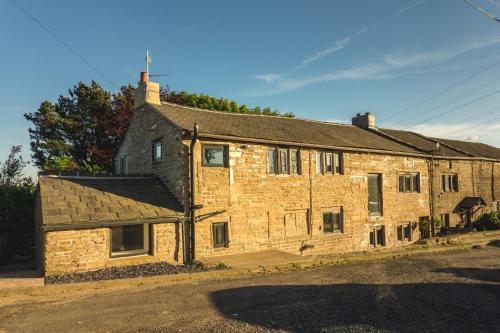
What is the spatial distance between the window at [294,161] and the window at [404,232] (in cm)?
964

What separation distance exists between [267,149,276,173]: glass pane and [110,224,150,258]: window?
6.48m

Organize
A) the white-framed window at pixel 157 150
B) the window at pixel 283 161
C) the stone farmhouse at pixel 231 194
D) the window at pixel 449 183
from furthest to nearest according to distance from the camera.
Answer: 1. the window at pixel 449 183
2. the window at pixel 283 161
3. the white-framed window at pixel 157 150
4. the stone farmhouse at pixel 231 194

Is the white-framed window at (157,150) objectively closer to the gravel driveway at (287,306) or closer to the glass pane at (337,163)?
the gravel driveway at (287,306)

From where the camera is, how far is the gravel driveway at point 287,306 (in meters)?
6.70

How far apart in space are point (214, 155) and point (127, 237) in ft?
16.4

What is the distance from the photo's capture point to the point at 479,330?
6422mm

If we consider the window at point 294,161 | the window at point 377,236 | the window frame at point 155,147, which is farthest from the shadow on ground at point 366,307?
the window at point 377,236

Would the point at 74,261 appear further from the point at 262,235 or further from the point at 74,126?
the point at 74,126

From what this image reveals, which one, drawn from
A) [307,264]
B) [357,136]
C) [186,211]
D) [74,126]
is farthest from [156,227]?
[74,126]

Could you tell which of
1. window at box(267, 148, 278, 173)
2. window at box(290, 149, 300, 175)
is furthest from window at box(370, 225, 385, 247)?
window at box(267, 148, 278, 173)

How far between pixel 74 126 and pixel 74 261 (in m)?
25.4

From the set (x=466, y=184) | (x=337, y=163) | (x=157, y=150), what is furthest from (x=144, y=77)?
(x=466, y=184)

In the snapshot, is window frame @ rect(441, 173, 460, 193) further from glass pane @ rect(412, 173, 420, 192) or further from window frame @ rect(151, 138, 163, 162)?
window frame @ rect(151, 138, 163, 162)

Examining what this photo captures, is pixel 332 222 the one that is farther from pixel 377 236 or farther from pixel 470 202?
pixel 470 202
